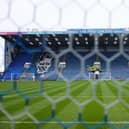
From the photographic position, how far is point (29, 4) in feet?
3.24

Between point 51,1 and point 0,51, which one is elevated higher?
point 51,1

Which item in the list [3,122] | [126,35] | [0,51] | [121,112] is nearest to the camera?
[0,51]

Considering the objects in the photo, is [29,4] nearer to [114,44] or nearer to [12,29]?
[12,29]

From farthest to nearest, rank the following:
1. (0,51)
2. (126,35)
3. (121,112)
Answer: (121,112) → (126,35) → (0,51)

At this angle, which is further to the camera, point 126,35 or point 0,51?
point 126,35

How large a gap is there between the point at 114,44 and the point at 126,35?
0.08m

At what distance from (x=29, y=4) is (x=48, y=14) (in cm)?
6

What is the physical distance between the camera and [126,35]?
3.42 feet

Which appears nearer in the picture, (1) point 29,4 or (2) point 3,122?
(1) point 29,4

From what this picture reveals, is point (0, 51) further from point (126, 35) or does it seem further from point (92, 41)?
point (126, 35)

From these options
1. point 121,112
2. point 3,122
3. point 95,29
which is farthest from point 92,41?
point 121,112

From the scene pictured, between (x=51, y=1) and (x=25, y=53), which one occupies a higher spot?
(x=51, y=1)

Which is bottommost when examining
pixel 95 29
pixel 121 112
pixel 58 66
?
pixel 121 112

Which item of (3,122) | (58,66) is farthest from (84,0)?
(3,122)
